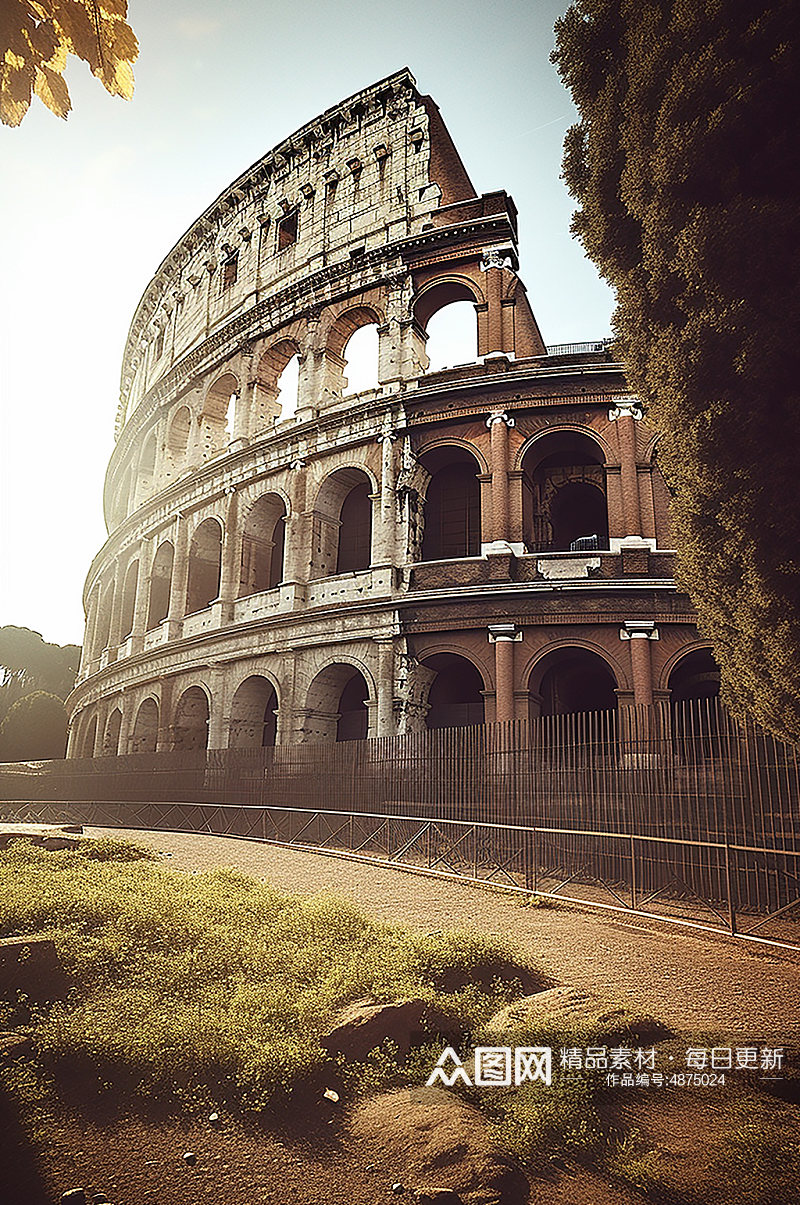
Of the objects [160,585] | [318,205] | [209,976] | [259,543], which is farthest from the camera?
[160,585]

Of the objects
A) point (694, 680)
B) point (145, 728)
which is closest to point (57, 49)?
point (694, 680)

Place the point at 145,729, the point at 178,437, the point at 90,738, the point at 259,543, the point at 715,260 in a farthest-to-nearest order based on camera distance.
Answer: the point at 90,738, the point at 178,437, the point at 145,729, the point at 259,543, the point at 715,260

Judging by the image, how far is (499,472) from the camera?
14953 mm

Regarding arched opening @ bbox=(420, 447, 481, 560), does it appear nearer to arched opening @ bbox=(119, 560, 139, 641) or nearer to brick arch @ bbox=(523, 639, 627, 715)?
brick arch @ bbox=(523, 639, 627, 715)

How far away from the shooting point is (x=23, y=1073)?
11.5 ft

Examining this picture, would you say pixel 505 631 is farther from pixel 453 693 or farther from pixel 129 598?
pixel 129 598

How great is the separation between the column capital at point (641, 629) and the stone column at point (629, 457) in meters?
1.77

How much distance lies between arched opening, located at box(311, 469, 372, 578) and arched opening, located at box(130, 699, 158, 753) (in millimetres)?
7156

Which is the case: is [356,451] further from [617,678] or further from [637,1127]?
[637,1127]

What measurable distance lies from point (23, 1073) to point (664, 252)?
614 centimetres

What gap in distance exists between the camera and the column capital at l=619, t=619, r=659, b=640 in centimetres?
1348

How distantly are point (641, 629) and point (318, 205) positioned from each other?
1418cm

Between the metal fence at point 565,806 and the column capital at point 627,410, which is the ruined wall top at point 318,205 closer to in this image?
the column capital at point 627,410

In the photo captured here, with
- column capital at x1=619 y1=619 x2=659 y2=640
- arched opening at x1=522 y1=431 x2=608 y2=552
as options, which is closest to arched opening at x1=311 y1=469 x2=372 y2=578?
arched opening at x1=522 y1=431 x2=608 y2=552
